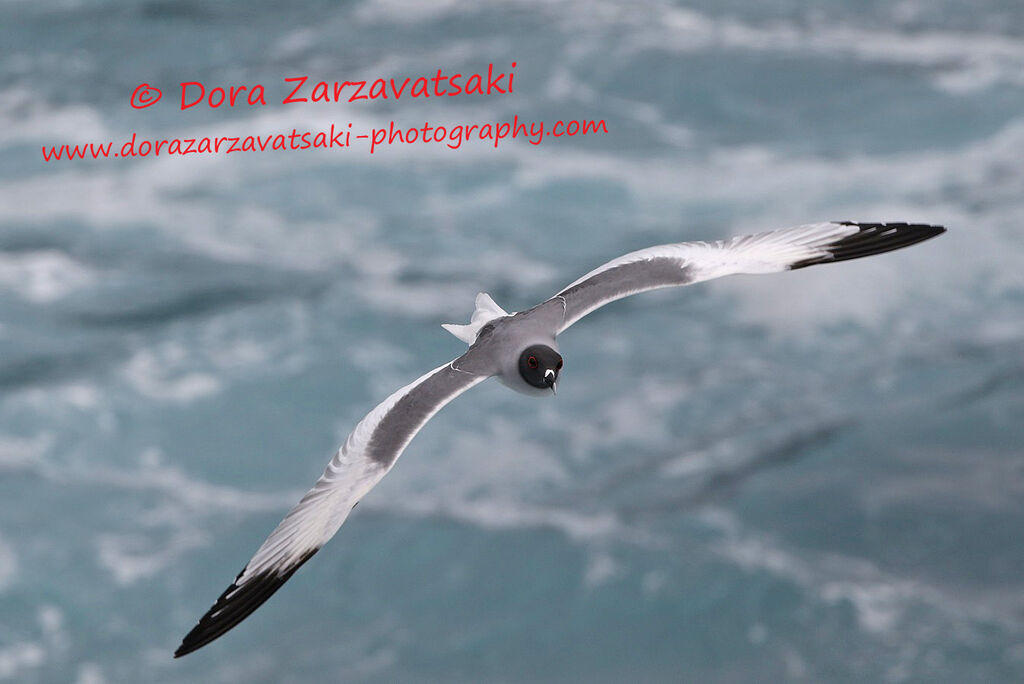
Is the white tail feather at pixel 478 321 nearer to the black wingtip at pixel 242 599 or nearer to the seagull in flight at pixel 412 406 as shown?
the seagull in flight at pixel 412 406

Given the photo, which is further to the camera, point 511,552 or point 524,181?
point 524,181

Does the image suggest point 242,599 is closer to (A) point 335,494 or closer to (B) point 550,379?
(A) point 335,494

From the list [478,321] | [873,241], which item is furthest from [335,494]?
[873,241]

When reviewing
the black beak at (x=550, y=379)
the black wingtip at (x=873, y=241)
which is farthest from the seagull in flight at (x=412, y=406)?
the black wingtip at (x=873, y=241)

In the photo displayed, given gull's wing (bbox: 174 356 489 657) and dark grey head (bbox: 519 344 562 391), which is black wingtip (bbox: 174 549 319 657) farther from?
dark grey head (bbox: 519 344 562 391)

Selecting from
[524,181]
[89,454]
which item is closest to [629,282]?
[89,454]

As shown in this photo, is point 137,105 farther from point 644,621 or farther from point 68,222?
point 644,621
